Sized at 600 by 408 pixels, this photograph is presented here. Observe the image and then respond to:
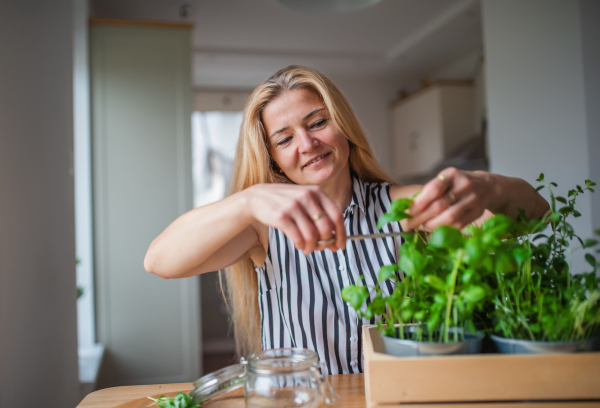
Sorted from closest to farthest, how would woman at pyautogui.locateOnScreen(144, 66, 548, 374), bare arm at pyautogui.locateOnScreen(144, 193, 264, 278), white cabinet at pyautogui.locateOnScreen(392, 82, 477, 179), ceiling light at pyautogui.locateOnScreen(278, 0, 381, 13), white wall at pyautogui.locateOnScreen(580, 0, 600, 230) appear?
bare arm at pyautogui.locateOnScreen(144, 193, 264, 278) → woman at pyautogui.locateOnScreen(144, 66, 548, 374) → white wall at pyautogui.locateOnScreen(580, 0, 600, 230) → ceiling light at pyautogui.locateOnScreen(278, 0, 381, 13) → white cabinet at pyautogui.locateOnScreen(392, 82, 477, 179)

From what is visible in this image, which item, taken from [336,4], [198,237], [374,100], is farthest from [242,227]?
[374,100]

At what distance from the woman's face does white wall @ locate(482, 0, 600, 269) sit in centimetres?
123

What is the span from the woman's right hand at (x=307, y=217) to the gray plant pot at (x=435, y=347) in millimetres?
174

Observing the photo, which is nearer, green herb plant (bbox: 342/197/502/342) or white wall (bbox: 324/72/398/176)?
green herb plant (bbox: 342/197/502/342)

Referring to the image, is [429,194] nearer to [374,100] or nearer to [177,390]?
[177,390]

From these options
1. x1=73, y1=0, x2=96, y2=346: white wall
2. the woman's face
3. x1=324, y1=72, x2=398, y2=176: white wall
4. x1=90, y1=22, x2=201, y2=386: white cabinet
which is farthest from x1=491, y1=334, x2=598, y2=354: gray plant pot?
x1=324, y1=72, x2=398, y2=176: white wall

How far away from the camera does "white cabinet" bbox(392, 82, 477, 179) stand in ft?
15.4

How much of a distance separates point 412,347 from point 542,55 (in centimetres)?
192

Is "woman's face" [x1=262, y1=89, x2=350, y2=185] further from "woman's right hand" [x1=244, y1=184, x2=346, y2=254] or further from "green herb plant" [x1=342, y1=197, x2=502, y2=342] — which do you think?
"green herb plant" [x1=342, y1=197, x2=502, y2=342]

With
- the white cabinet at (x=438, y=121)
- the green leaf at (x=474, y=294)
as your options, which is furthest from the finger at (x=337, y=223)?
the white cabinet at (x=438, y=121)

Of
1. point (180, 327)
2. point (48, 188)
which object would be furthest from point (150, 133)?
point (48, 188)

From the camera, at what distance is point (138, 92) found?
9.34 feet

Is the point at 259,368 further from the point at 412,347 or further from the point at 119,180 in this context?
the point at 119,180

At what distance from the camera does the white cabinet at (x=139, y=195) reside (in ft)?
9.12
